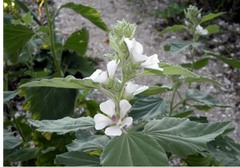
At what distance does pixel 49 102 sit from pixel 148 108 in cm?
42

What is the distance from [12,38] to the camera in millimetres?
1310

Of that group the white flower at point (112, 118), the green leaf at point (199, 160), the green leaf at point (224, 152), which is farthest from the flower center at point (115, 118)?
the green leaf at point (224, 152)

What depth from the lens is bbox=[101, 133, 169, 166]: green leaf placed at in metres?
0.64

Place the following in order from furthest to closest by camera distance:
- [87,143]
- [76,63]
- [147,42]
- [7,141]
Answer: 1. [147,42]
2. [76,63]
3. [7,141]
4. [87,143]

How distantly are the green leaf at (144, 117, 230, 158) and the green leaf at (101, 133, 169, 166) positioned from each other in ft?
0.35

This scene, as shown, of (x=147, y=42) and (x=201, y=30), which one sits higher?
(x=201, y=30)

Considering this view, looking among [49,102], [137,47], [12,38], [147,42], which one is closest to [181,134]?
[137,47]

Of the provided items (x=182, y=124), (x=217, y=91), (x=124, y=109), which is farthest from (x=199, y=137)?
(x=217, y=91)

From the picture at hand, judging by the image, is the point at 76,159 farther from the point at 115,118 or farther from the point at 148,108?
the point at 148,108

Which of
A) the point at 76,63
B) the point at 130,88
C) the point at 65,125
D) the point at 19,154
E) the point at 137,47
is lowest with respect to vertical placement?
the point at 19,154

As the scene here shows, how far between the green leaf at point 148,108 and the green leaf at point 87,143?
0.21 m

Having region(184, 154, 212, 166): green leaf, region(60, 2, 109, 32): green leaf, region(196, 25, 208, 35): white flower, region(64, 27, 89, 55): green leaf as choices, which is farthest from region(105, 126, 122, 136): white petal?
region(196, 25, 208, 35): white flower

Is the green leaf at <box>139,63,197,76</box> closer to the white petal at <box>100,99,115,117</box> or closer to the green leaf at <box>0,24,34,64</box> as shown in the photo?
the white petal at <box>100,99,115,117</box>

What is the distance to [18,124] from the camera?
59.9 inches
